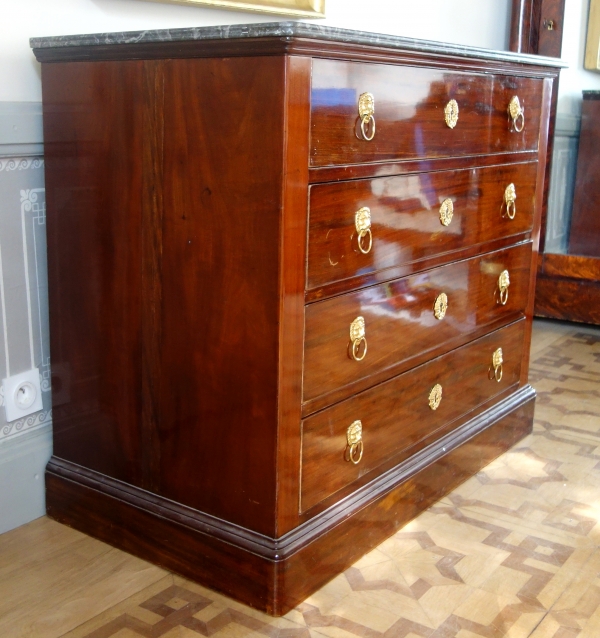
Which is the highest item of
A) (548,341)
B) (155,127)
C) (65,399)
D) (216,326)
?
(155,127)

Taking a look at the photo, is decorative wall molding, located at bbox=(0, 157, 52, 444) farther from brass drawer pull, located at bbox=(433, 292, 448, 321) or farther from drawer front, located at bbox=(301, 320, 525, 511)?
brass drawer pull, located at bbox=(433, 292, 448, 321)

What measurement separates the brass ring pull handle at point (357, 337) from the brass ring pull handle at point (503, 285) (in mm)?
715

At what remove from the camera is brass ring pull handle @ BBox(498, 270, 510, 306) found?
92.6 inches

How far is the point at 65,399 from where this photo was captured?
1.96 meters

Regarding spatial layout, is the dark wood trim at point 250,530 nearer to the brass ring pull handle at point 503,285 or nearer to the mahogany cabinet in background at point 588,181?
the brass ring pull handle at point 503,285

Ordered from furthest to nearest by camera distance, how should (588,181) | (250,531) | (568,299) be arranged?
(588,181) → (568,299) → (250,531)

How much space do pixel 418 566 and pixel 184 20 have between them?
4.68ft

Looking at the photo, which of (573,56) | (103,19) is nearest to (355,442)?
(103,19)

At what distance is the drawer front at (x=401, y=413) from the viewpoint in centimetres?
172

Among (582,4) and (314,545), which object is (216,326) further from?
(582,4)

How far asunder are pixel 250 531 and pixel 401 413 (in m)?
0.50

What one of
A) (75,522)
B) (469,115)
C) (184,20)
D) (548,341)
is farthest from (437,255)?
(548,341)

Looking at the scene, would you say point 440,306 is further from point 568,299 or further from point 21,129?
point 568,299

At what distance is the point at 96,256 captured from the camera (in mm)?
1823
